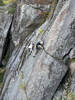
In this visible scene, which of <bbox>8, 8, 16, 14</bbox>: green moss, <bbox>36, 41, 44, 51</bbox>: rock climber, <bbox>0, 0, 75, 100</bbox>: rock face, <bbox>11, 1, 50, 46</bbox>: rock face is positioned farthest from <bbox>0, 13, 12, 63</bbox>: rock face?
<bbox>36, 41, 44, 51</bbox>: rock climber

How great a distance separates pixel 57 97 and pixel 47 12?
21.0ft

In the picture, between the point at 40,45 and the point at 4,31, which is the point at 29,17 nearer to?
the point at 4,31

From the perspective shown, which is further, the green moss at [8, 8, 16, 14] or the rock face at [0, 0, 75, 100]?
the green moss at [8, 8, 16, 14]

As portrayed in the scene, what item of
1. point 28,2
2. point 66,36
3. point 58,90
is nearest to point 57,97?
point 58,90

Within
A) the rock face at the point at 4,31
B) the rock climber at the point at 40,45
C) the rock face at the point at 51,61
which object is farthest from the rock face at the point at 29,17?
the rock climber at the point at 40,45

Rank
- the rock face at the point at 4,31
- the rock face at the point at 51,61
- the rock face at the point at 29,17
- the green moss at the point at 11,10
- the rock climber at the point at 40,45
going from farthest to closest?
1. the green moss at the point at 11,10
2. the rock face at the point at 4,31
3. the rock face at the point at 29,17
4. the rock climber at the point at 40,45
5. the rock face at the point at 51,61

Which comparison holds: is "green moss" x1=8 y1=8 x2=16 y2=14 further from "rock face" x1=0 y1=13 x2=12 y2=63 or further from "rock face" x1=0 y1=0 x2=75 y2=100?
"rock face" x1=0 y1=0 x2=75 y2=100

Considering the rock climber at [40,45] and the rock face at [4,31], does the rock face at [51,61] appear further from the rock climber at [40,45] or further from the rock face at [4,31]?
the rock face at [4,31]

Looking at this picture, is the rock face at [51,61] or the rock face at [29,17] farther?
the rock face at [29,17]

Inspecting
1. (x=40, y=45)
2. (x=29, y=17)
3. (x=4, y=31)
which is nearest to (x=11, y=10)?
(x=4, y=31)

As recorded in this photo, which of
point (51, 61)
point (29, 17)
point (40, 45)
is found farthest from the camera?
point (29, 17)

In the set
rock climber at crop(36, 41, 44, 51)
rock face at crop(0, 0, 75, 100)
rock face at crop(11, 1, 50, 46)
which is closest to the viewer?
rock face at crop(0, 0, 75, 100)

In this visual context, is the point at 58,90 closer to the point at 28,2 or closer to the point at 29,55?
the point at 29,55

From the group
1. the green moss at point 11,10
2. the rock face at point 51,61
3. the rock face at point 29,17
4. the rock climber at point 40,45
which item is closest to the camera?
the rock face at point 51,61
